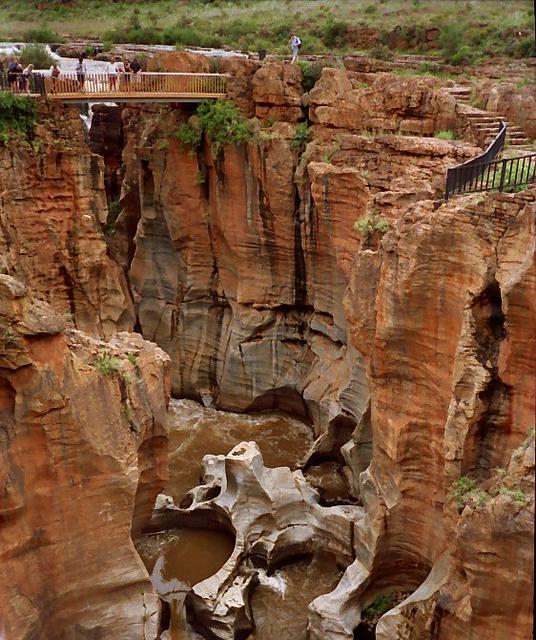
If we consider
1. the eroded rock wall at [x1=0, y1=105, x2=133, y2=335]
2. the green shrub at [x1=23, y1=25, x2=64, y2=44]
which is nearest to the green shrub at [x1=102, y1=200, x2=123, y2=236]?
the eroded rock wall at [x1=0, y1=105, x2=133, y2=335]

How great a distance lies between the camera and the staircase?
1611 cm

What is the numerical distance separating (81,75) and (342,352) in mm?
9459

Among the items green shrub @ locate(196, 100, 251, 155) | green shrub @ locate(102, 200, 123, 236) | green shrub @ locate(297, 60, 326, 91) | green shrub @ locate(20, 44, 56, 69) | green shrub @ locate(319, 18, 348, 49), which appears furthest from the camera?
green shrub @ locate(319, 18, 348, 49)

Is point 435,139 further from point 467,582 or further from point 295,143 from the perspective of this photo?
point 467,582

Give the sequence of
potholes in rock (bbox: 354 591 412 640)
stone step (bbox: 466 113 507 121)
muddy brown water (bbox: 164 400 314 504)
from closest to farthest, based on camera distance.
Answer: potholes in rock (bbox: 354 591 412 640) → stone step (bbox: 466 113 507 121) → muddy brown water (bbox: 164 400 314 504)

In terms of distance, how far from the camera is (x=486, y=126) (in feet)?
54.1

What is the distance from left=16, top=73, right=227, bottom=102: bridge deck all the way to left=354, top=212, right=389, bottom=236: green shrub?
7.34 metres

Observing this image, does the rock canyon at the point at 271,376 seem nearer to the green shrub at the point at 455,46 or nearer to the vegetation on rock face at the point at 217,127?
the vegetation on rock face at the point at 217,127

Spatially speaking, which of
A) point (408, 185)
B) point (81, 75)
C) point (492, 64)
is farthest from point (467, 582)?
point (492, 64)

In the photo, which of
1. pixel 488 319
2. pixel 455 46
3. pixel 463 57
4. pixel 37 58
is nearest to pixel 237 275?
pixel 37 58

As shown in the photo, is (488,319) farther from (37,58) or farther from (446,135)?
(37,58)

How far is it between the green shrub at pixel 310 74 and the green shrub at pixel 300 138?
5.07 ft

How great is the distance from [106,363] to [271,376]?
10.4m

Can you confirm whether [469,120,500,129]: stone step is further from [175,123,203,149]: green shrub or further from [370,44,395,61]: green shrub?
[370,44,395,61]: green shrub
